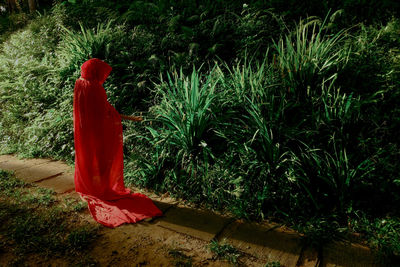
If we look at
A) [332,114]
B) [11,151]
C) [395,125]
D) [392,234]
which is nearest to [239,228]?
[392,234]

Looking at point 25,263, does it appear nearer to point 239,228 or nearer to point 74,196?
point 74,196

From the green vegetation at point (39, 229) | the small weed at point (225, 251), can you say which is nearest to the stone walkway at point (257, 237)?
the small weed at point (225, 251)

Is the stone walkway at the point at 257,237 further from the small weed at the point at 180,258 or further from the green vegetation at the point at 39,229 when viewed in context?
the green vegetation at the point at 39,229

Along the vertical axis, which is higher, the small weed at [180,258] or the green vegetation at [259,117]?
the green vegetation at [259,117]

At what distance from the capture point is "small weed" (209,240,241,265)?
6.44ft

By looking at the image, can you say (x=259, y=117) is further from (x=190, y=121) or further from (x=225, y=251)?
(x=225, y=251)

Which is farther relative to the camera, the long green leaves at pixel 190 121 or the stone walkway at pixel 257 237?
the long green leaves at pixel 190 121

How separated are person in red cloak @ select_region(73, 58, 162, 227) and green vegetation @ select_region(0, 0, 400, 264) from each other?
403 millimetres

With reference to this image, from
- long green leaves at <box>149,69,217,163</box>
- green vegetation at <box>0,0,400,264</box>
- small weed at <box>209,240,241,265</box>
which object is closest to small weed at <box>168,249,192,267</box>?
small weed at <box>209,240,241,265</box>

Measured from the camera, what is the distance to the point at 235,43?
5004 mm

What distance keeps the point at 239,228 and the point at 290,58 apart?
2379 mm

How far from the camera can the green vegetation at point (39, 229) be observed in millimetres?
2023

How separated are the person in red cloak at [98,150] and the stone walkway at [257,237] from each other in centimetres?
24

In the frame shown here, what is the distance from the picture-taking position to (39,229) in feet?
7.55
